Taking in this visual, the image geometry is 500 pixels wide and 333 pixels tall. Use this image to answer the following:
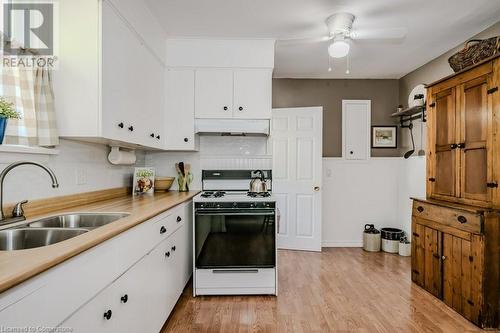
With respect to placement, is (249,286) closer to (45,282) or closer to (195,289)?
(195,289)

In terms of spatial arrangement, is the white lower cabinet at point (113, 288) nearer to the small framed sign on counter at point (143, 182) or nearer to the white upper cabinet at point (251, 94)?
the small framed sign on counter at point (143, 182)

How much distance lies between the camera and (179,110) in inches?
116

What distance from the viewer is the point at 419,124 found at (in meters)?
3.62

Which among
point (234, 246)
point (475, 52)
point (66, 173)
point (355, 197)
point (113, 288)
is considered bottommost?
point (234, 246)

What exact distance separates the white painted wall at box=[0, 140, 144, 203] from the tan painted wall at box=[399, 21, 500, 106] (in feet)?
11.8

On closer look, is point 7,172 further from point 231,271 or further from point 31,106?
point 231,271

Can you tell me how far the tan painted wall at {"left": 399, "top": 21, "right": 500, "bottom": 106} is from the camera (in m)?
2.63

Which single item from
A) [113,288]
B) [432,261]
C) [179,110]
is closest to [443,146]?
[432,261]

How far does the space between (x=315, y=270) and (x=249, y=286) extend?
39.1 inches

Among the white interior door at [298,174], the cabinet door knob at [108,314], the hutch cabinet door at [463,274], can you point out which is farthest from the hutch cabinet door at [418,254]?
the cabinet door knob at [108,314]

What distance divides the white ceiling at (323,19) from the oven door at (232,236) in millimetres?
1689

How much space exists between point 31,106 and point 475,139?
3056 mm

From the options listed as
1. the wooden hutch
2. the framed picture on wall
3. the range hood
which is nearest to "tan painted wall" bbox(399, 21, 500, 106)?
the framed picture on wall

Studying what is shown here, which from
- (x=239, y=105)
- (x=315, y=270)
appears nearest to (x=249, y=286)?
(x=315, y=270)
